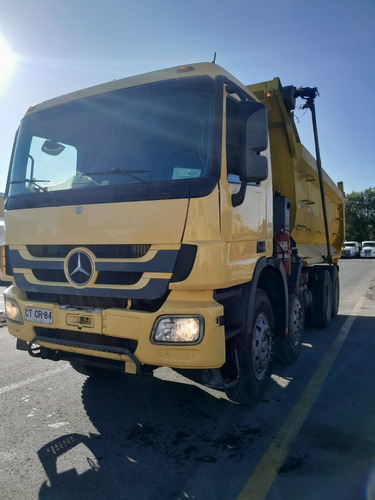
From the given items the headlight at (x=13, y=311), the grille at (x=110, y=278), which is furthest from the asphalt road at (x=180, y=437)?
the grille at (x=110, y=278)

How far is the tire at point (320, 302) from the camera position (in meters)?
7.36

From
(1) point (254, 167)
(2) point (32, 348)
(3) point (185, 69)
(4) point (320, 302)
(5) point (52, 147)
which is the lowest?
(4) point (320, 302)

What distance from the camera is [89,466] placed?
279 centimetres

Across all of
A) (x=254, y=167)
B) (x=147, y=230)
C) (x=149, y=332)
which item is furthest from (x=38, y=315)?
(x=254, y=167)

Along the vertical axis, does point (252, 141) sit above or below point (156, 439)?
above

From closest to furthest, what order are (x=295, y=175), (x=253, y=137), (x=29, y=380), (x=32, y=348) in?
(x=253, y=137), (x=32, y=348), (x=29, y=380), (x=295, y=175)

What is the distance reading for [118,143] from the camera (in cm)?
350

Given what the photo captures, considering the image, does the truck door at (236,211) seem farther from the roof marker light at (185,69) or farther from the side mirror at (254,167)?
the roof marker light at (185,69)

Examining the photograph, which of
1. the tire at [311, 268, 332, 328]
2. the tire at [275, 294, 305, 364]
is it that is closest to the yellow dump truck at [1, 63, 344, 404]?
the tire at [275, 294, 305, 364]

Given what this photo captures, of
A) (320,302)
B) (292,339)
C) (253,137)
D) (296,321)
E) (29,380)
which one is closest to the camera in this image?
(253,137)

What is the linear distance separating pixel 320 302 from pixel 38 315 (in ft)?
17.6

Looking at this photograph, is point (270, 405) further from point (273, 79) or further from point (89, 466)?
point (273, 79)

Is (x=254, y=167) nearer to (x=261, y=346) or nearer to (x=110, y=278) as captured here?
(x=110, y=278)

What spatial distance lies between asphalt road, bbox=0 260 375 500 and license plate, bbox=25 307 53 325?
34.0 inches
